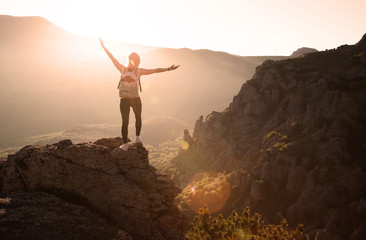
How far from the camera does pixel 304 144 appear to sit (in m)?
52.1

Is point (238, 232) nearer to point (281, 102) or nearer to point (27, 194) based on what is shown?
point (27, 194)

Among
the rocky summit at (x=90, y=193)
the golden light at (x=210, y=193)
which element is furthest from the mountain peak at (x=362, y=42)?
the rocky summit at (x=90, y=193)

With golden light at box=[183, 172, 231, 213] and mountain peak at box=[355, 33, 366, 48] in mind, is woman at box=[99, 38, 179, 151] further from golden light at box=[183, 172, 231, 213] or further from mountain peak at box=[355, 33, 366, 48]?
mountain peak at box=[355, 33, 366, 48]

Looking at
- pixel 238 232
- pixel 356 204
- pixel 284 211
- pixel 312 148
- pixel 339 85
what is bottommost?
pixel 284 211

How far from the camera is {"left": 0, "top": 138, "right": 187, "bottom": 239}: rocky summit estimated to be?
9.97 meters

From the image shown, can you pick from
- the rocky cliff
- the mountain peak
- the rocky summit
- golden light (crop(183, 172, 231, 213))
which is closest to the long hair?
the rocky summit

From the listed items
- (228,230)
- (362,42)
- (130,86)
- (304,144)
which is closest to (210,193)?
(304,144)

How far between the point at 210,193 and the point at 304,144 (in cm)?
2415

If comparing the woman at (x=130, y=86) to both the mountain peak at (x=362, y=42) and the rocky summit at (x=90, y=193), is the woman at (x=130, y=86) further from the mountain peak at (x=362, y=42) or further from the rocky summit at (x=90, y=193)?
the mountain peak at (x=362, y=42)

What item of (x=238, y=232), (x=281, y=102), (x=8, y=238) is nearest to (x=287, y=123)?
(x=281, y=102)

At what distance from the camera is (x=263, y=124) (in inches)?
2876

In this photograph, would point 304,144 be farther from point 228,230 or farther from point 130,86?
point 130,86

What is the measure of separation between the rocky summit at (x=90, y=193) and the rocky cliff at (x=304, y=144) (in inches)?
1433

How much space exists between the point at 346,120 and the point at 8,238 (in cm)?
5758
